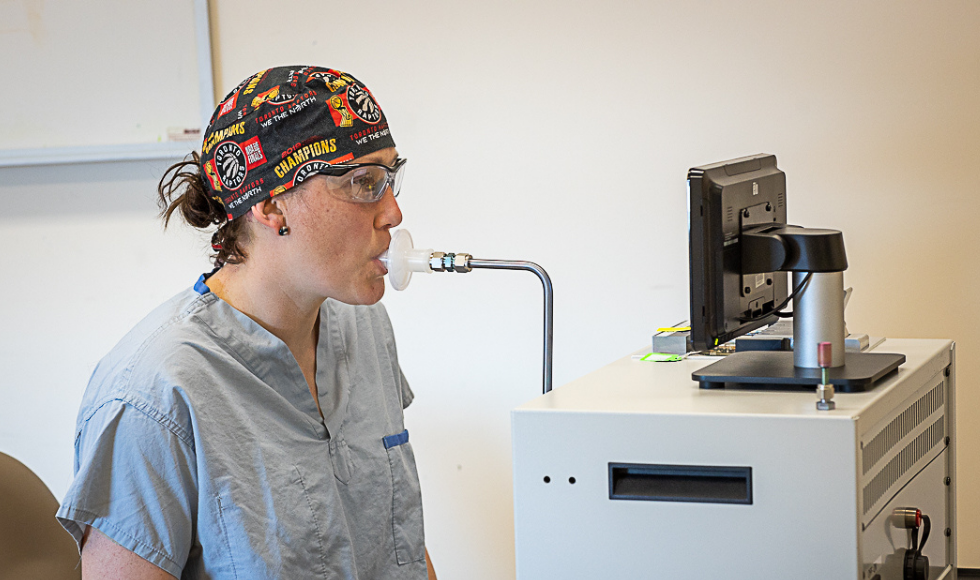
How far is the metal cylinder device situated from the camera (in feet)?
3.27

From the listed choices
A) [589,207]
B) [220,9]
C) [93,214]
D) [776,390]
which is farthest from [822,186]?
[93,214]

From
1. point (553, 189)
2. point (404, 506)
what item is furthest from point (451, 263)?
point (553, 189)

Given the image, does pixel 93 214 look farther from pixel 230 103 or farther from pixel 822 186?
pixel 822 186

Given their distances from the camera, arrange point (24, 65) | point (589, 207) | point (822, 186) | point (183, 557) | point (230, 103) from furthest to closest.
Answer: point (24, 65), point (589, 207), point (822, 186), point (230, 103), point (183, 557)

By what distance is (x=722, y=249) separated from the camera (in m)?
0.97

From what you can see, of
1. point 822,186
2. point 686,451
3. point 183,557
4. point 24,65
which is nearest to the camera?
point 686,451

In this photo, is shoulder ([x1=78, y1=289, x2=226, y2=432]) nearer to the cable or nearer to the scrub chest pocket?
the scrub chest pocket

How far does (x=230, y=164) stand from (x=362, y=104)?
0.59 feet

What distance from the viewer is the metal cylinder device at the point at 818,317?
3.27 ft

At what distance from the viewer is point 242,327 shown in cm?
113

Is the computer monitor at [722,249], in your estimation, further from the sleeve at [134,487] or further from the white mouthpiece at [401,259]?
the sleeve at [134,487]

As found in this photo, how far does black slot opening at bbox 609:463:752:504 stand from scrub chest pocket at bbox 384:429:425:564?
0.46 metres

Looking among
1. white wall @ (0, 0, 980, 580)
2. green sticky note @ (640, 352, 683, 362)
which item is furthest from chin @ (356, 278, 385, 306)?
white wall @ (0, 0, 980, 580)

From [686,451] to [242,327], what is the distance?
57 cm
